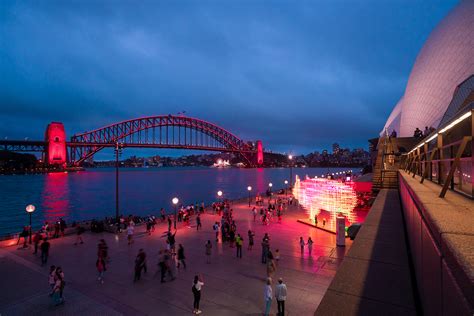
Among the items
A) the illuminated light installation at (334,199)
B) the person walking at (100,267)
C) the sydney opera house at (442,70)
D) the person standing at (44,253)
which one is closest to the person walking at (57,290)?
the person walking at (100,267)

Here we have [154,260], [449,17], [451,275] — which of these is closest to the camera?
[451,275]

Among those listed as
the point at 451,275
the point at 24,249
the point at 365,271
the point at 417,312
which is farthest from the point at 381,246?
the point at 24,249

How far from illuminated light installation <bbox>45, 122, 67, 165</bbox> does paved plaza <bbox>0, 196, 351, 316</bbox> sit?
103503mm

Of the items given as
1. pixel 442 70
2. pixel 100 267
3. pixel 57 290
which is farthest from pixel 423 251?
pixel 442 70

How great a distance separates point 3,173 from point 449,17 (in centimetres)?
17242

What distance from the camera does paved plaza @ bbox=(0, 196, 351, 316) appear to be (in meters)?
8.34

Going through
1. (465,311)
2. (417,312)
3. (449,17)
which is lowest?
(417,312)

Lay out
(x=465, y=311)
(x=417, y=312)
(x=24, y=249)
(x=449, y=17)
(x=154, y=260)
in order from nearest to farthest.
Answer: (x=465, y=311) → (x=417, y=312) → (x=154, y=260) → (x=24, y=249) → (x=449, y=17)

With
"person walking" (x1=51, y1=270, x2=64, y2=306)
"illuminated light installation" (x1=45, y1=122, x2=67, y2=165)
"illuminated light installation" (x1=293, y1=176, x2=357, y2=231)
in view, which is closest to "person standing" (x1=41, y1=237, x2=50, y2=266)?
"person walking" (x1=51, y1=270, x2=64, y2=306)

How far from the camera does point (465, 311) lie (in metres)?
0.87

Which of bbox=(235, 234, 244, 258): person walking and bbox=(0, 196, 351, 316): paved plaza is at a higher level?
bbox=(235, 234, 244, 258): person walking

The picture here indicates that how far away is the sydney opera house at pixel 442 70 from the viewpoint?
864 inches

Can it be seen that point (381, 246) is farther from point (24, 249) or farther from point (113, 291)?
point (24, 249)

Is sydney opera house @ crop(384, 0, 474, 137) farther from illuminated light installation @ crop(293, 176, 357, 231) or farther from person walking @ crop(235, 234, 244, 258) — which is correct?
person walking @ crop(235, 234, 244, 258)
